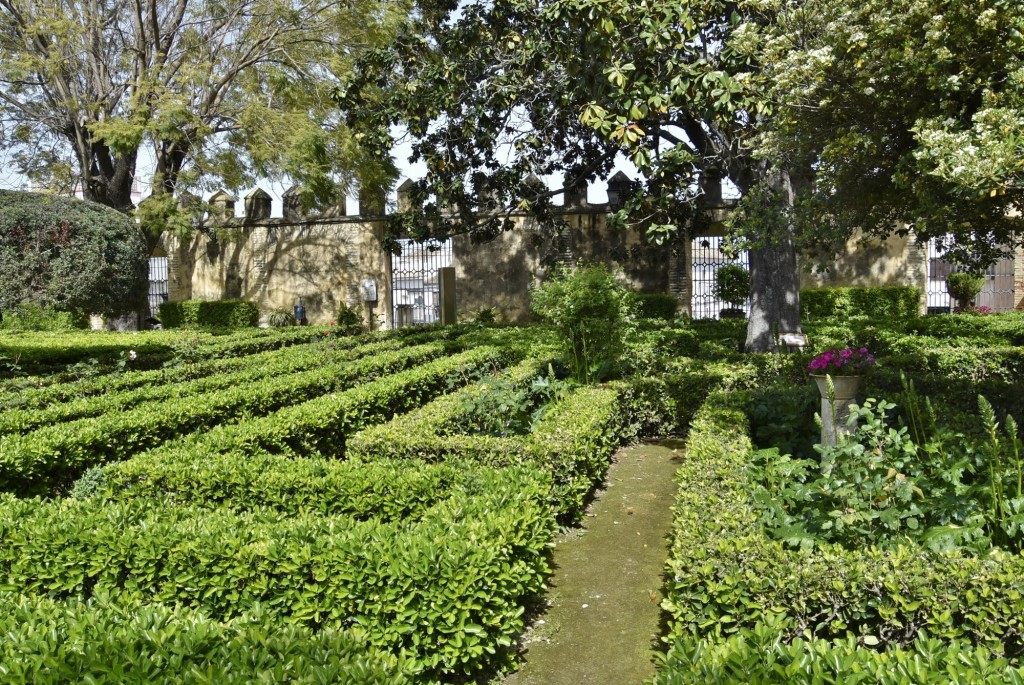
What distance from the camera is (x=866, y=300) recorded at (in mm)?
18141

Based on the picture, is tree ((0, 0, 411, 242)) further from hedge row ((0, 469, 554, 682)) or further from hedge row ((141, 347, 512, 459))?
hedge row ((0, 469, 554, 682))

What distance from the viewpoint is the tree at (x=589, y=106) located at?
236 inches

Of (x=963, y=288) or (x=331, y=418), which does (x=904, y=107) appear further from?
(x=963, y=288)

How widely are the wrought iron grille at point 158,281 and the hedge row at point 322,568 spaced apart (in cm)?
2249

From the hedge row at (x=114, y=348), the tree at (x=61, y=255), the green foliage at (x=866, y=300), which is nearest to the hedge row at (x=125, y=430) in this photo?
the hedge row at (x=114, y=348)

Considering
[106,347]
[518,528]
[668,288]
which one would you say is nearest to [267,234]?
[106,347]

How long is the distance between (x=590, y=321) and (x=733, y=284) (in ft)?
38.8

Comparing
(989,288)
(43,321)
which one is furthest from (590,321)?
(989,288)

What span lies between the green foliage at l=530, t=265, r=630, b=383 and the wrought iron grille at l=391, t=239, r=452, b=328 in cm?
1309

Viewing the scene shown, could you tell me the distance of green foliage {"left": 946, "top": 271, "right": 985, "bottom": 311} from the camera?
1888cm

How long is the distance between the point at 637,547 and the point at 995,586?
2.44 metres

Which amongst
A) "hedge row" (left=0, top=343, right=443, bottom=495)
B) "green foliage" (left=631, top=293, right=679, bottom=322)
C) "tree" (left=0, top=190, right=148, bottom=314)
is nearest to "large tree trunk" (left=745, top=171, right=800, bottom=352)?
"green foliage" (left=631, top=293, right=679, bottom=322)

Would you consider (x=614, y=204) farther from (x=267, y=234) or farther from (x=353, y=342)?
(x=267, y=234)

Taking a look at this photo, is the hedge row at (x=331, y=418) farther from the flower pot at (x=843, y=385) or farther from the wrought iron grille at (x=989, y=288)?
the wrought iron grille at (x=989, y=288)
